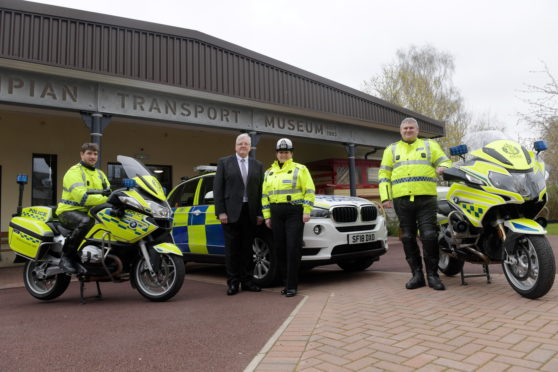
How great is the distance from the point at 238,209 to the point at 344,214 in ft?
4.46

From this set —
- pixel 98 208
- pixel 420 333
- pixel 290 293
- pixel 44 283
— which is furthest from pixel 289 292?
pixel 44 283

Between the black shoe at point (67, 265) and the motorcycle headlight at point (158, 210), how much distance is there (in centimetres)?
110

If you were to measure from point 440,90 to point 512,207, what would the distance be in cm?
3068

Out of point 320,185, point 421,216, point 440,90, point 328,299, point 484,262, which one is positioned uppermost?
point 440,90

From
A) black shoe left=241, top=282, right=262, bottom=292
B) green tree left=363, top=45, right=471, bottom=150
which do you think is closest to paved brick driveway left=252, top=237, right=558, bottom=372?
black shoe left=241, top=282, right=262, bottom=292

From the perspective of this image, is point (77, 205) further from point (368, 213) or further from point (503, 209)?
point (503, 209)

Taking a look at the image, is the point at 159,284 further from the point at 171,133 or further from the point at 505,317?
the point at 171,133

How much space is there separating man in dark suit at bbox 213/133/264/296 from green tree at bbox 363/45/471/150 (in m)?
24.3

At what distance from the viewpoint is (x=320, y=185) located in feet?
50.5

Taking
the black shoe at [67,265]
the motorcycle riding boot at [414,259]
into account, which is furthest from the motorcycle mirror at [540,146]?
the black shoe at [67,265]

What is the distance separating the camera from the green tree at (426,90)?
27703mm

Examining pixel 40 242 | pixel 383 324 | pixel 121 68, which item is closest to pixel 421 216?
pixel 383 324

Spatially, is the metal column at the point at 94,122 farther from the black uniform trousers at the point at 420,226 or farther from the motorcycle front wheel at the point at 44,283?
the black uniform trousers at the point at 420,226

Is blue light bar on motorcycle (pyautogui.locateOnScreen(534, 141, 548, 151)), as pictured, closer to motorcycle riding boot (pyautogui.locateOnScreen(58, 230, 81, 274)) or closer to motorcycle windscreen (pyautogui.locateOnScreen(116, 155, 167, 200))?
motorcycle windscreen (pyautogui.locateOnScreen(116, 155, 167, 200))
